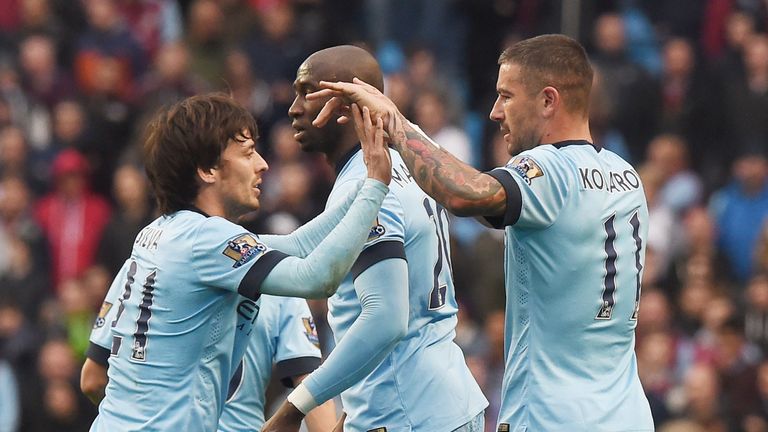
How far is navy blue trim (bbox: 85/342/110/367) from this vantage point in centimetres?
657

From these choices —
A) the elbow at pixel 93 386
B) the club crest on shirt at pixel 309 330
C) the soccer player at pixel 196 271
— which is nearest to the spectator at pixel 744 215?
the club crest on shirt at pixel 309 330

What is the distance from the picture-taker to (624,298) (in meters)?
6.11

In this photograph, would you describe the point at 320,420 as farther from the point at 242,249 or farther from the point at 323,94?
the point at 323,94

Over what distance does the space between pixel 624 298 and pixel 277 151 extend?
8.52 metres

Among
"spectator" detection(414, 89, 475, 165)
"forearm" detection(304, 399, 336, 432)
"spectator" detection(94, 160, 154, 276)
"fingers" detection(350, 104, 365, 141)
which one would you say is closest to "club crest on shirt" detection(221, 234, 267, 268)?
"fingers" detection(350, 104, 365, 141)

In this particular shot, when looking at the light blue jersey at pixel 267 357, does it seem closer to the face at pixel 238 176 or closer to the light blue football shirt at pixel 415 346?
the light blue football shirt at pixel 415 346

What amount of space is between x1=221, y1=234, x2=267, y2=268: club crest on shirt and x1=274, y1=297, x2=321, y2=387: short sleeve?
121 centimetres

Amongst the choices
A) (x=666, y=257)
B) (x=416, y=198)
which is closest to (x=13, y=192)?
(x=666, y=257)

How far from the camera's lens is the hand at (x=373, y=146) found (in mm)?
5805

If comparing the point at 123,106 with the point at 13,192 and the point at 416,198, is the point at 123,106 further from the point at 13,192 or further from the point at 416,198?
the point at 416,198

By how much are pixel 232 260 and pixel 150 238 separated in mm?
378

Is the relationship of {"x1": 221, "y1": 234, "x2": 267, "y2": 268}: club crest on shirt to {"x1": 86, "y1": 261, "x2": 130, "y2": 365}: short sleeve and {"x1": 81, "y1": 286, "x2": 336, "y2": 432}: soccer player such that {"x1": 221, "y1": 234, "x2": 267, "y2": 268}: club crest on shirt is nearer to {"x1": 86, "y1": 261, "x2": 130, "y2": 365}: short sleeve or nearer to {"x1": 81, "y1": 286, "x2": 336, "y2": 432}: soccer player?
{"x1": 86, "y1": 261, "x2": 130, "y2": 365}: short sleeve

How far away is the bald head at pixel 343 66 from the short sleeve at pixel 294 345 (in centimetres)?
108

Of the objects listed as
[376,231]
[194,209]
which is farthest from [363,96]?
[194,209]
